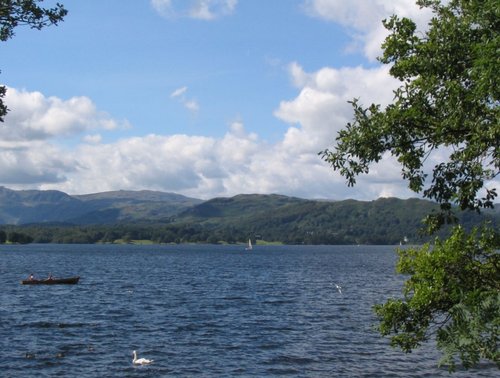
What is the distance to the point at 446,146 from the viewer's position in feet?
57.2

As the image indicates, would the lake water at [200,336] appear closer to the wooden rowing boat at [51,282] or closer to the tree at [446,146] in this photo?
the wooden rowing boat at [51,282]

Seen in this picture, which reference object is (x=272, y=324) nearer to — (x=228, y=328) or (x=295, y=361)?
(x=228, y=328)

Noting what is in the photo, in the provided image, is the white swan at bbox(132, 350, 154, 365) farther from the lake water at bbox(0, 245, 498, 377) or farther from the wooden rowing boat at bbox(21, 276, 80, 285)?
the wooden rowing boat at bbox(21, 276, 80, 285)

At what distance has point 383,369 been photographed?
135 ft

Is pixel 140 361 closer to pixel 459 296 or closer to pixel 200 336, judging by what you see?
pixel 200 336

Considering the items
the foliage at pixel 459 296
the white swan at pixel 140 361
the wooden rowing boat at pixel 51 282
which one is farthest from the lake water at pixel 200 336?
the foliage at pixel 459 296

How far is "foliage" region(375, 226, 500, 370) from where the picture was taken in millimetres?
16250

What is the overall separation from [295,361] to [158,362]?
33.9ft

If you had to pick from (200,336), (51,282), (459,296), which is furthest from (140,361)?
(51,282)

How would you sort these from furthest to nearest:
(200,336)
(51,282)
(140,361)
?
1. (51,282)
2. (200,336)
3. (140,361)

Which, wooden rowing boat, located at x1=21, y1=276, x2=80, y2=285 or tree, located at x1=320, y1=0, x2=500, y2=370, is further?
wooden rowing boat, located at x1=21, y1=276, x2=80, y2=285

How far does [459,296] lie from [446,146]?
4530 mm

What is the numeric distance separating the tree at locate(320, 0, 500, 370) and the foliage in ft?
0.10

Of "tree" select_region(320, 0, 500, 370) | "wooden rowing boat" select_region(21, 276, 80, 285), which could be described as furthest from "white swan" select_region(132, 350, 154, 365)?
"wooden rowing boat" select_region(21, 276, 80, 285)
